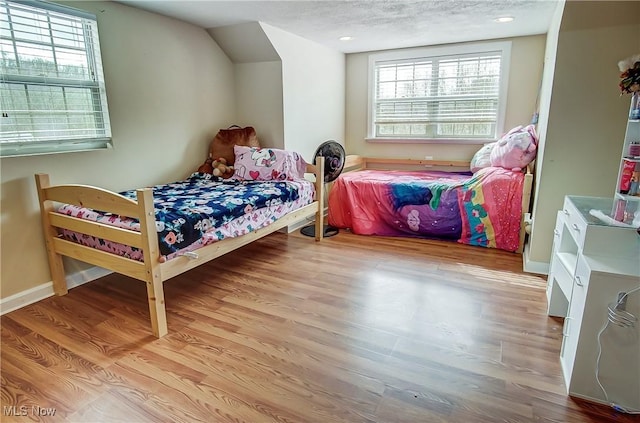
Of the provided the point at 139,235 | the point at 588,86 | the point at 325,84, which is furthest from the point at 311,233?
the point at 588,86

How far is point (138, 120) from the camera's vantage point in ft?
9.91

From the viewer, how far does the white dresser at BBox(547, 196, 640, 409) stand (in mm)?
1453

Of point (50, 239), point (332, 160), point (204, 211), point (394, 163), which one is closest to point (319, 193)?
point (332, 160)

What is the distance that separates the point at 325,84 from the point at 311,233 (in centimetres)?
186

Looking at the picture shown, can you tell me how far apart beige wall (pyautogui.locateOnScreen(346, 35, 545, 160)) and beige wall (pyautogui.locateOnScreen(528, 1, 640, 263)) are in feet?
5.28

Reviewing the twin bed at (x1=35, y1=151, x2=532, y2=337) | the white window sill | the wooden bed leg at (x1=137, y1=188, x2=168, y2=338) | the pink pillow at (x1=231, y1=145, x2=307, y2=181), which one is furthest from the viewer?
the white window sill

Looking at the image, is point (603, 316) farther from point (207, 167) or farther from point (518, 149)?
point (207, 167)

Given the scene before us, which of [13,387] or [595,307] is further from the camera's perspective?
[13,387]

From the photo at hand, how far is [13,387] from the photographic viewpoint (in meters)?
1.66

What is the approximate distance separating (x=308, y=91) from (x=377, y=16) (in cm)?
120

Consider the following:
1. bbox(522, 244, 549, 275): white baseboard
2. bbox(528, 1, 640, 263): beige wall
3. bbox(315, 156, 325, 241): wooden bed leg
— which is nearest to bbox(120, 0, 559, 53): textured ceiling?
bbox(528, 1, 640, 263): beige wall

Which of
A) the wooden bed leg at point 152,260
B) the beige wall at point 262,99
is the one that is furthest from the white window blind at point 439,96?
the wooden bed leg at point 152,260

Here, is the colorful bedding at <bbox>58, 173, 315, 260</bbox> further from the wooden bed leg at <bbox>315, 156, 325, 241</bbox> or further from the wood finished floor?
the wood finished floor

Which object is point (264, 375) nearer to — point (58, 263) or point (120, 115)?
point (58, 263)
